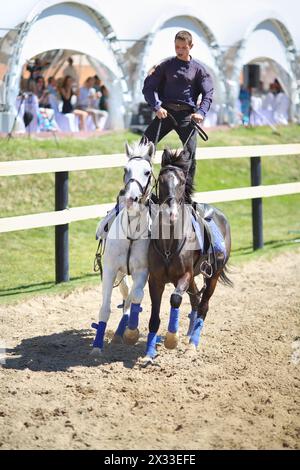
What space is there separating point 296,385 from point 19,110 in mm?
11271

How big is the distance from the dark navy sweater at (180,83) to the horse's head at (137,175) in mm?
874

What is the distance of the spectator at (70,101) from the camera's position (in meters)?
17.4

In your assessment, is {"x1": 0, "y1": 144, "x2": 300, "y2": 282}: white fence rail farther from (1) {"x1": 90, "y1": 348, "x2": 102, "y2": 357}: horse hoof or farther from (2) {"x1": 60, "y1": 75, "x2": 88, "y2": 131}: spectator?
(2) {"x1": 60, "y1": 75, "x2": 88, "y2": 131}: spectator

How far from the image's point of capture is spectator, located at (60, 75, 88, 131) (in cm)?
1736

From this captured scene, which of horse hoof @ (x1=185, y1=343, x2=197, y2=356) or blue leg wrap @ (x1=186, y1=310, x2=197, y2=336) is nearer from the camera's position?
horse hoof @ (x1=185, y1=343, x2=197, y2=356)

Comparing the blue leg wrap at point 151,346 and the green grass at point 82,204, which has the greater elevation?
the green grass at point 82,204

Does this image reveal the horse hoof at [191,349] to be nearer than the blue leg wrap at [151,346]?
No

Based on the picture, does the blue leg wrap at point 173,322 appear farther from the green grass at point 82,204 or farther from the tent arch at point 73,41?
the tent arch at point 73,41

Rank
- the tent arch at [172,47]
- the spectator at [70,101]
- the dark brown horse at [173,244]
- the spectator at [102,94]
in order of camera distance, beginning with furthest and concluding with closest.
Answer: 1. the tent arch at [172,47]
2. the spectator at [102,94]
3. the spectator at [70,101]
4. the dark brown horse at [173,244]

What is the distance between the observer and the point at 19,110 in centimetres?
1573

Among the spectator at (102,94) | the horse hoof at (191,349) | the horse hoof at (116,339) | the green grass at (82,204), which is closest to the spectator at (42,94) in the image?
the green grass at (82,204)

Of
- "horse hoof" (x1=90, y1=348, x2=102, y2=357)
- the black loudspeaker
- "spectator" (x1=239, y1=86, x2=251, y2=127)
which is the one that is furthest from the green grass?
the black loudspeaker

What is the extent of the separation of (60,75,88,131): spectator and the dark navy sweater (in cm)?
1054

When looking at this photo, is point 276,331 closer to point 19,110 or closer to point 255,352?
point 255,352
